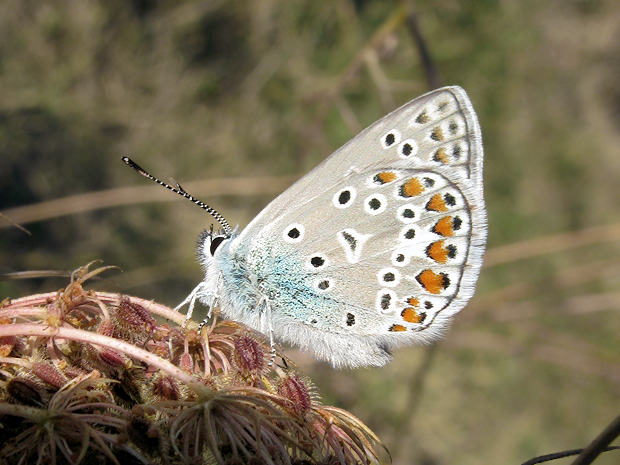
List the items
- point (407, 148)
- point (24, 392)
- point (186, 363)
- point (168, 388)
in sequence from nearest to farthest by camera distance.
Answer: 1. point (24, 392)
2. point (168, 388)
3. point (186, 363)
4. point (407, 148)

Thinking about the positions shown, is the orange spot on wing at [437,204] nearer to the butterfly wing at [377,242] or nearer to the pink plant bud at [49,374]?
the butterfly wing at [377,242]

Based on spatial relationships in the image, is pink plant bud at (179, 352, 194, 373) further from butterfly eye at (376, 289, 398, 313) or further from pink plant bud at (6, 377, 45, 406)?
butterfly eye at (376, 289, 398, 313)

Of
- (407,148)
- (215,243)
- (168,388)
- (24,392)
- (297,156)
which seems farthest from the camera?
(297,156)

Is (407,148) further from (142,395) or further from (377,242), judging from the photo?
(142,395)

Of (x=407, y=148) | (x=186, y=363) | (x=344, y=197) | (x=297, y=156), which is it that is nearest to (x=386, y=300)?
(x=344, y=197)

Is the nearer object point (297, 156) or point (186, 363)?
point (186, 363)

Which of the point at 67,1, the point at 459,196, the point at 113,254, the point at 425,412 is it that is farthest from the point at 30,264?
the point at 425,412

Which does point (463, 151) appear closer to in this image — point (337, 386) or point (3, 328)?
point (3, 328)
